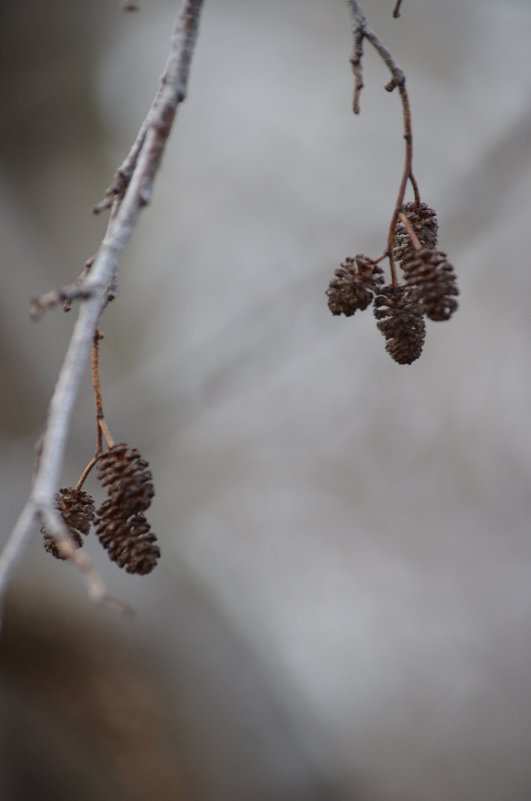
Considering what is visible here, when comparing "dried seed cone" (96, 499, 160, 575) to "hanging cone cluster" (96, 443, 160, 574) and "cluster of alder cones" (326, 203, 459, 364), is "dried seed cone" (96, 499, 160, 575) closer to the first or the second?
"hanging cone cluster" (96, 443, 160, 574)

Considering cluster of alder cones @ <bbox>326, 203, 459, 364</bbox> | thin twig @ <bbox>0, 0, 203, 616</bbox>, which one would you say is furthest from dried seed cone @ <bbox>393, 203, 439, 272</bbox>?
thin twig @ <bbox>0, 0, 203, 616</bbox>

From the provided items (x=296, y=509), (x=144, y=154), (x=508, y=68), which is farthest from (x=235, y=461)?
(x=144, y=154)

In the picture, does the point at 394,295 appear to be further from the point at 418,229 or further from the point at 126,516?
the point at 126,516

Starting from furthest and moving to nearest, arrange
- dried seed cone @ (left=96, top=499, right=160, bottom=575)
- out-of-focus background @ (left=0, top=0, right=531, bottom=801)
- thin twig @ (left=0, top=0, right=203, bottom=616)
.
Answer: out-of-focus background @ (left=0, top=0, right=531, bottom=801), dried seed cone @ (left=96, top=499, right=160, bottom=575), thin twig @ (left=0, top=0, right=203, bottom=616)

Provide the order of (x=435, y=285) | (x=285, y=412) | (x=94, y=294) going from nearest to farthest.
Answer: (x=94, y=294)
(x=435, y=285)
(x=285, y=412)

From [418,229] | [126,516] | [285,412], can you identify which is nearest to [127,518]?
[126,516]

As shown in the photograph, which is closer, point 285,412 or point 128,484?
point 128,484

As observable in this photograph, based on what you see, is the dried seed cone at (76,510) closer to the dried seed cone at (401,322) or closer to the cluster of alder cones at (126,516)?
the cluster of alder cones at (126,516)
